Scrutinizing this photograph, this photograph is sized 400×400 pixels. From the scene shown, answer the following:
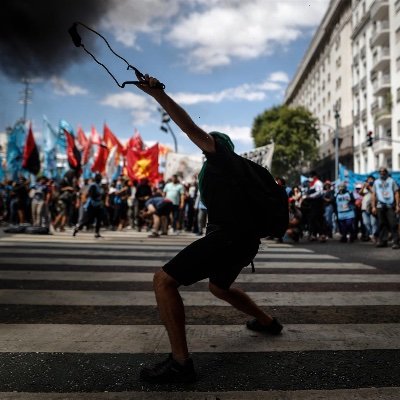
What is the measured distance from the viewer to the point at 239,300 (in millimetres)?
3061

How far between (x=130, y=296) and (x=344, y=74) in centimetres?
4965

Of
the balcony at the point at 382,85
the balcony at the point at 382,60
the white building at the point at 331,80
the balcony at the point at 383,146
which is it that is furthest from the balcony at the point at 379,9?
the balcony at the point at 383,146

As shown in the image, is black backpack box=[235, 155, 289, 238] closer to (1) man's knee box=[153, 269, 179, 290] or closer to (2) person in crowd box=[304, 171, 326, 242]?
(1) man's knee box=[153, 269, 179, 290]

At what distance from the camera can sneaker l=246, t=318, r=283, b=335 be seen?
3.20m

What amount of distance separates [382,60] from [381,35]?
7.16 ft

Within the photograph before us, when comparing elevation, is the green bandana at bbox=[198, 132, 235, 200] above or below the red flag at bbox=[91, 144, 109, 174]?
below

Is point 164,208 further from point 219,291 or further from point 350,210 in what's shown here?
point 219,291

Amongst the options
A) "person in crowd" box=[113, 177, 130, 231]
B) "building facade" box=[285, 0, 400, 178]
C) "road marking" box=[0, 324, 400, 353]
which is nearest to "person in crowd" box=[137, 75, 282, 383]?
"road marking" box=[0, 324, 400, 353]

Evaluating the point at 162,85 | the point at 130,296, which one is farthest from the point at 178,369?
the point at 130,296

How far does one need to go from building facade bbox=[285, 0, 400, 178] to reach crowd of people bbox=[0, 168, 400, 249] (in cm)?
1730

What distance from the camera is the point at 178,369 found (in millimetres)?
2361

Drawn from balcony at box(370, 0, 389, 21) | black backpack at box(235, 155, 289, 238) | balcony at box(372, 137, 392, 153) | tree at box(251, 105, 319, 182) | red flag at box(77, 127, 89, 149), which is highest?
balcony at box(370, 0, 389, 21)

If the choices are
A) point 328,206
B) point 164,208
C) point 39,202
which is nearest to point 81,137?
point 39,202

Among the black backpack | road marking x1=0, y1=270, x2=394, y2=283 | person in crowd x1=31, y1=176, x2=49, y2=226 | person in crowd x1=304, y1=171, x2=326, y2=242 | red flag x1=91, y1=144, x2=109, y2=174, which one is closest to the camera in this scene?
the black backpack
